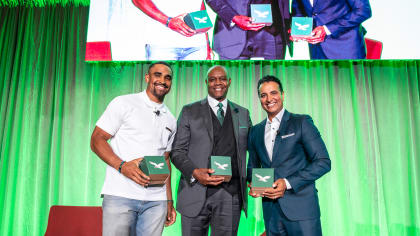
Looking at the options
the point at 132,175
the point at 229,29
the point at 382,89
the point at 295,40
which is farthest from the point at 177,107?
the point at 382,89

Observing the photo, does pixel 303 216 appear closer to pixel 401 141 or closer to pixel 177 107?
pixel 177 107

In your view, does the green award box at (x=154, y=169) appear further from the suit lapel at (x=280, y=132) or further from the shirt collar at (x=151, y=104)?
the suit lapel at (x=280, y=132)

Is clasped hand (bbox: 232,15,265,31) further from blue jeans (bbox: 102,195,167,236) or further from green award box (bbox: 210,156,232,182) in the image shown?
blue jeans (bbox: 102,195,167,236)

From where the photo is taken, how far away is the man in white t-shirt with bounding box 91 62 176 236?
5.56ft

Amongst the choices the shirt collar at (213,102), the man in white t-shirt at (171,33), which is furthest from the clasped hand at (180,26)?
the shirt collar at (213,102)

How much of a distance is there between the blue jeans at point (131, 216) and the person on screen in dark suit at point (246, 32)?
84.2 inches

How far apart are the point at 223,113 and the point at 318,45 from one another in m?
1.89

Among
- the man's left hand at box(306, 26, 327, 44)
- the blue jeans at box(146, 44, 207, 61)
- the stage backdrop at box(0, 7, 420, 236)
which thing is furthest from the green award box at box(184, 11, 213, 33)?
the man's left hand at box(306, 26, 327, 44)

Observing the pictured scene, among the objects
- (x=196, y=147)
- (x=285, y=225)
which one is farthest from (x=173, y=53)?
(x=285, y=225)

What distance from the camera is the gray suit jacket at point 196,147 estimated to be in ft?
6.15

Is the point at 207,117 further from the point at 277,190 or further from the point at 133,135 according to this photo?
the point at 277,190

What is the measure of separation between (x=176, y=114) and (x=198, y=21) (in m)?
1.12

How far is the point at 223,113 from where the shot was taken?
2113 mm

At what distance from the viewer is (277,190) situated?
169cm
